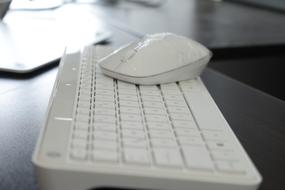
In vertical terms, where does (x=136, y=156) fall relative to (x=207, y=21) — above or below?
above

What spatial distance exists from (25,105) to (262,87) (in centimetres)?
60

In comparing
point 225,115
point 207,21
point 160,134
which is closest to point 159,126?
point 160,134

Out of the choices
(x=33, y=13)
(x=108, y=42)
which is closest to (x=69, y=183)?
(x=108, y=42)

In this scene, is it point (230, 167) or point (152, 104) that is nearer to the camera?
point (230, 167)

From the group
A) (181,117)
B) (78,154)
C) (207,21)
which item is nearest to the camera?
(78,154)

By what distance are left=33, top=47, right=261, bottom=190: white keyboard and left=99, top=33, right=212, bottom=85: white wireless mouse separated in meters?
0.04

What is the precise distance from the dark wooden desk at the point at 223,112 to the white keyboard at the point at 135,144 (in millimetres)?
46

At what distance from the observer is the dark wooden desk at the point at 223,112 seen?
40 cm

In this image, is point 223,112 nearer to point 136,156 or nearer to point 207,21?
point 136,156

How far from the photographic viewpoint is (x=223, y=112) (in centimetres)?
54

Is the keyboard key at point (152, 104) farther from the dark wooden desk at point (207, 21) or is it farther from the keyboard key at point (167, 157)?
the dark wooden desk at point (207, 21)

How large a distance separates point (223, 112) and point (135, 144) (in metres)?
0.21

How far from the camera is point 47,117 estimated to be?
1.34ft

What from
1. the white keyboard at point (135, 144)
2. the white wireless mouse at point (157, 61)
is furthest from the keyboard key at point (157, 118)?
the white wireless mouse at point (157, 61)
